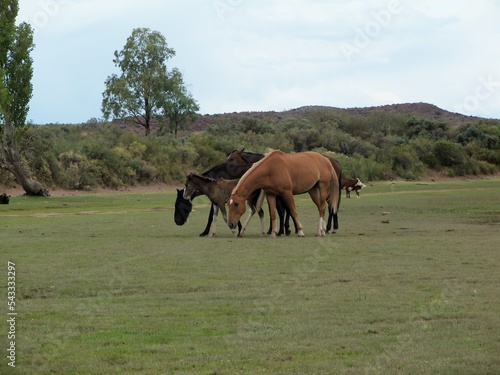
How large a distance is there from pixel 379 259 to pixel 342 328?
657cm

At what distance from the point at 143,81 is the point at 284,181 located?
59.4m

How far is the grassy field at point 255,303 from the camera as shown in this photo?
27.5ft

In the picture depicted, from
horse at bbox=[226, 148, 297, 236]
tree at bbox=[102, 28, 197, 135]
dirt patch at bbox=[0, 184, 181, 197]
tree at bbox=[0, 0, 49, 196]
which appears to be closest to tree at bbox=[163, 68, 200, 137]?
tree at bbox=[102, 28, 197, 135]

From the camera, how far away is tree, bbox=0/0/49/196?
139 feet

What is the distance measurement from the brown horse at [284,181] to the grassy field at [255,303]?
2.85 feet

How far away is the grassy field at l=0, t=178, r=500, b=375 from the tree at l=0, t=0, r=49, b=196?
21750 millimetres

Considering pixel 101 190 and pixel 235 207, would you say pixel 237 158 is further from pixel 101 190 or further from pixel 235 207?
pixel 101 190

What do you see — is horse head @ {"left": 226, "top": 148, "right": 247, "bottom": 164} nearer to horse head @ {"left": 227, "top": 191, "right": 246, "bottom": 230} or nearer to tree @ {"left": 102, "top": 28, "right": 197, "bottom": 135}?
horse head @ {"left": 227, "top": 191, "right": 246, "bottom": 230}

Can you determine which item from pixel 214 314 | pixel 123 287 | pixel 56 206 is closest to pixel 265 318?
pixel 214 314

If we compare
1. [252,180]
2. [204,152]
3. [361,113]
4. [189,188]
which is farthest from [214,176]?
[361,113]

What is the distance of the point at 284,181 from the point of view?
21.7m

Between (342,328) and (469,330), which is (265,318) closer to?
(342,328)

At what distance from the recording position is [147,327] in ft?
32.3

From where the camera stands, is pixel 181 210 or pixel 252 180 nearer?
pixel 252 180
